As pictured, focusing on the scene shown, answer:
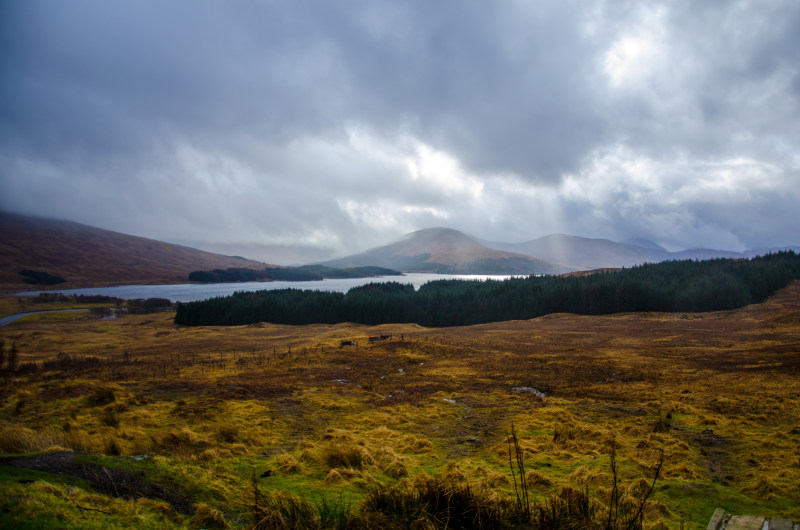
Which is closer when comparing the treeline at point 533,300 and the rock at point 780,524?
the rock at point 780,524

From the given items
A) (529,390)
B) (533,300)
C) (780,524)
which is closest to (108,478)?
(780,524)

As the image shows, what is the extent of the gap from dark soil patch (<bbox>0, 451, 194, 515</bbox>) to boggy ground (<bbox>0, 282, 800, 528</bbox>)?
37 millimetres

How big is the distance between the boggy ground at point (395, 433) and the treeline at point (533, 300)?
49.2m

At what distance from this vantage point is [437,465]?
31.0 feet

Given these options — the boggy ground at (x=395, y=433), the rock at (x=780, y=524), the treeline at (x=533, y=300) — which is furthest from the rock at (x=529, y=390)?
the treeline at (x=533, y=300)

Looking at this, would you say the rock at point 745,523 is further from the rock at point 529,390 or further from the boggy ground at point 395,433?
the rock at point 529,390

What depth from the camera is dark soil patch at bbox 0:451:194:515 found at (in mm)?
5594

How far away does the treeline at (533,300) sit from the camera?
73.7m

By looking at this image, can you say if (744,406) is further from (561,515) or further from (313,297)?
(313,297)

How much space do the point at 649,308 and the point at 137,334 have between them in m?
104

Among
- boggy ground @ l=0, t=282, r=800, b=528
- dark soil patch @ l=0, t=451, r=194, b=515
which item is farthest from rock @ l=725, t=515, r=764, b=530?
dark soil patch @ l=0, t=451, r=194, b=515

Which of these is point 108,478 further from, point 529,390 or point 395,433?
point 529,390

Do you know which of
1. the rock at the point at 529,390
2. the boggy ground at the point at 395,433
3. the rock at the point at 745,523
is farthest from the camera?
the rock at the point at 529,390

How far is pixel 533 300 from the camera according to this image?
83500mm
